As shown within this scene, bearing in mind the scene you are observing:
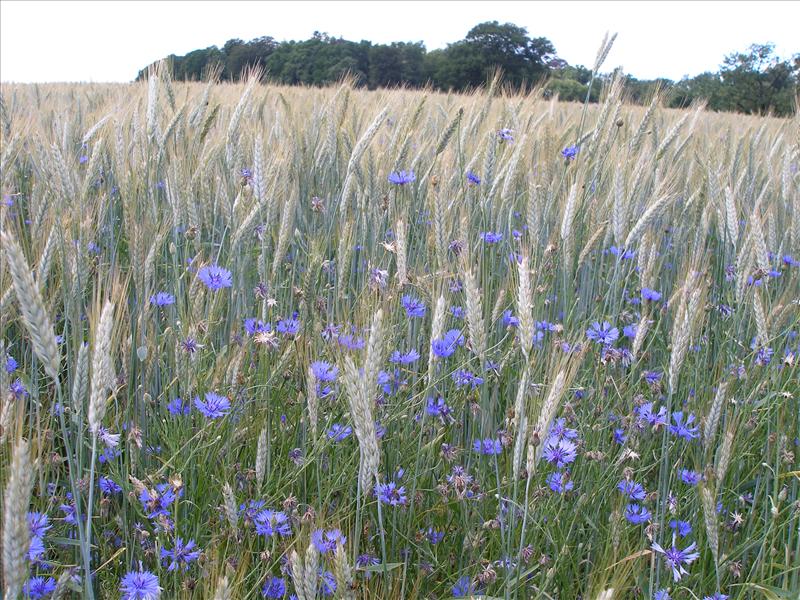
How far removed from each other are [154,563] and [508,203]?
1612 mm

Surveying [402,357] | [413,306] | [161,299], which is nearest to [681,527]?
[402,357]

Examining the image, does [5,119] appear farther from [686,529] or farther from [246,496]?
[686,529]

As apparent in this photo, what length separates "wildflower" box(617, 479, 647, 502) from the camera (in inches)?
56.1

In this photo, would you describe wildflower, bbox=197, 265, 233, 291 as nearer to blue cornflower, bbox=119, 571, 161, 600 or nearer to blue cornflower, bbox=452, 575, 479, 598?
blue cornflower, bbox=119, 571, 161, 600

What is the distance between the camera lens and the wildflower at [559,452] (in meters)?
1.42

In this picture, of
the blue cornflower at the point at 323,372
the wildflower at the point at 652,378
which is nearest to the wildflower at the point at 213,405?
the blue cornflower at the point at 323,372

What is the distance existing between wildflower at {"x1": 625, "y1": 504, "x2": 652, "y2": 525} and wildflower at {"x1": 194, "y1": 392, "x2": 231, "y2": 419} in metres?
0.81

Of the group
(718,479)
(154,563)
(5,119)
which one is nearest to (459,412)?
(718,479)

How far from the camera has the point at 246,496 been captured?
1463mm

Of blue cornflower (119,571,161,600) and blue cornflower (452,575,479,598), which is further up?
blue cornflower (119,571,161,600)

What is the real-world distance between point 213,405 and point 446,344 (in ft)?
1.66

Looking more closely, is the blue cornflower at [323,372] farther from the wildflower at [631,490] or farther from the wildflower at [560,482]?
the wildflower at [631,490]

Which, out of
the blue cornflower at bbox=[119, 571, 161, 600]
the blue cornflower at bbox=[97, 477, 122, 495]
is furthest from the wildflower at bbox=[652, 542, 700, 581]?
the blue cornflower at bbox=[97, 477, 122, 495]

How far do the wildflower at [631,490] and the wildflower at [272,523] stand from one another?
66 centimetres
